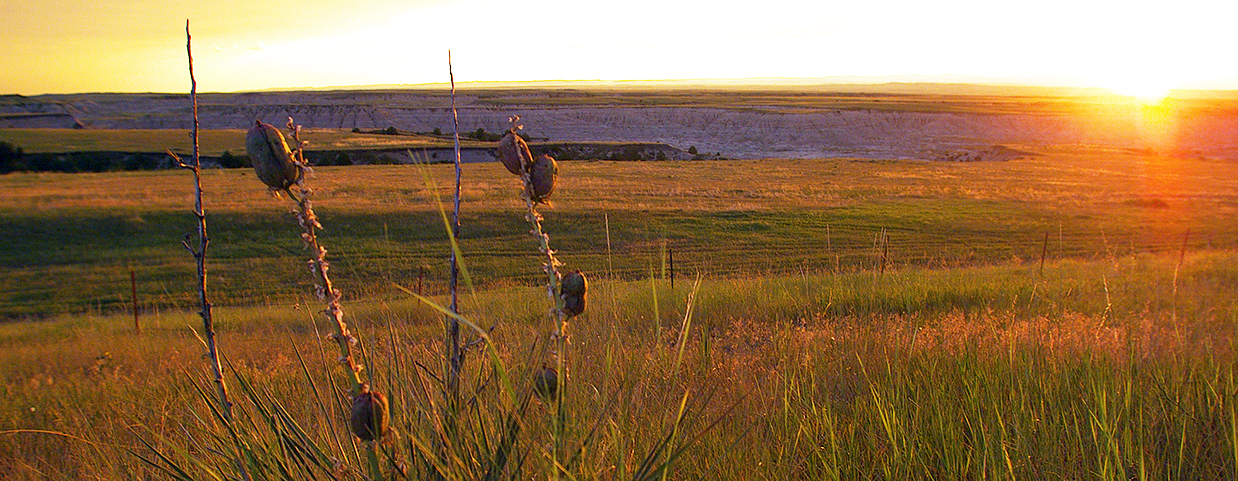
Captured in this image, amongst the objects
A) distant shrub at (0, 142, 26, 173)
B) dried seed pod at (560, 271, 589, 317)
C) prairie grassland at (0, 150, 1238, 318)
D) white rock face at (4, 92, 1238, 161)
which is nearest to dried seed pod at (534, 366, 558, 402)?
dried seed pod at (560, 271, 589, 317)

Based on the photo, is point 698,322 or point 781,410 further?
point 698,322

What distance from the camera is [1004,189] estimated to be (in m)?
41.1

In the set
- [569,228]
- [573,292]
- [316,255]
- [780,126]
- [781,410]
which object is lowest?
[569,228]

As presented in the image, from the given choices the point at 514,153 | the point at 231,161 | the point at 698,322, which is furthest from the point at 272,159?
the point at 231,161

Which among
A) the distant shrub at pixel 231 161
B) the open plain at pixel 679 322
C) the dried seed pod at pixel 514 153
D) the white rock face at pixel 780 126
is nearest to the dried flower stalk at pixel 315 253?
the open plain at pixel 679 322

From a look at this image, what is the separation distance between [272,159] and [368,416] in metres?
0.44

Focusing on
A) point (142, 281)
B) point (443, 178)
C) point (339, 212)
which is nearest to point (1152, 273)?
point (142, 281)

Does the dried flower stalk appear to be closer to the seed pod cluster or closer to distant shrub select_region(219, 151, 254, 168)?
the seed pod cluster

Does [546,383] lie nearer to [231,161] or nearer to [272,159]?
[272,159]

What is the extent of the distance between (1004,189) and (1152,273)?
32.1 metres

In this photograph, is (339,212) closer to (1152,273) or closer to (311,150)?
(1152,273)

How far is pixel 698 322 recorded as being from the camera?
7.64 metres

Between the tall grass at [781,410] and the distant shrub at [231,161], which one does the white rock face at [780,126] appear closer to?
the distant shrub at [231,161]

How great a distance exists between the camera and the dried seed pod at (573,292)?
4.95ft
